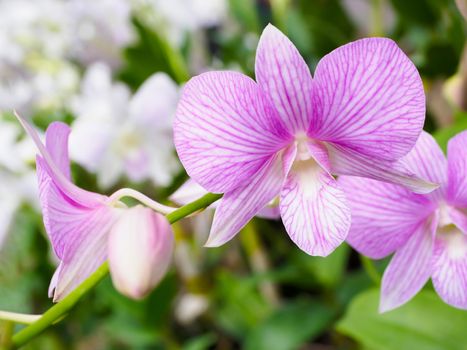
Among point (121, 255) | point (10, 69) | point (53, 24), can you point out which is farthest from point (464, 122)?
point (10, 69)

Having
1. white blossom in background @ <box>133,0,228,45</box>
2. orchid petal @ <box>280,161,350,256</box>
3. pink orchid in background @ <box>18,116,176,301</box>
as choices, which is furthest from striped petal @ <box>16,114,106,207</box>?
white blossom in background @ <box>133,0,228,45</box>

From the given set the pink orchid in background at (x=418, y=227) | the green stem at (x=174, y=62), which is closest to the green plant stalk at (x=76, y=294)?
the pink orchid in background at (x=418, y=227)

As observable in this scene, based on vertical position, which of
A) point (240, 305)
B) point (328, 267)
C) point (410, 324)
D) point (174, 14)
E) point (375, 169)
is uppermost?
point (375, 169)

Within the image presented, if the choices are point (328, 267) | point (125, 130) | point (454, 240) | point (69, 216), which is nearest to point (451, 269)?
point (454, 240)

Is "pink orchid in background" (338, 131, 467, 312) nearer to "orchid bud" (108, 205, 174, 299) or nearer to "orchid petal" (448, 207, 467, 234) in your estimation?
"orchid petal" (448, 207, 467, 234)

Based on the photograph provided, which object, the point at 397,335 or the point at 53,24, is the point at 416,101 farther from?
the point at 53,24

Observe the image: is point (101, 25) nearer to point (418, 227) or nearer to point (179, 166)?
point (179, 166)
